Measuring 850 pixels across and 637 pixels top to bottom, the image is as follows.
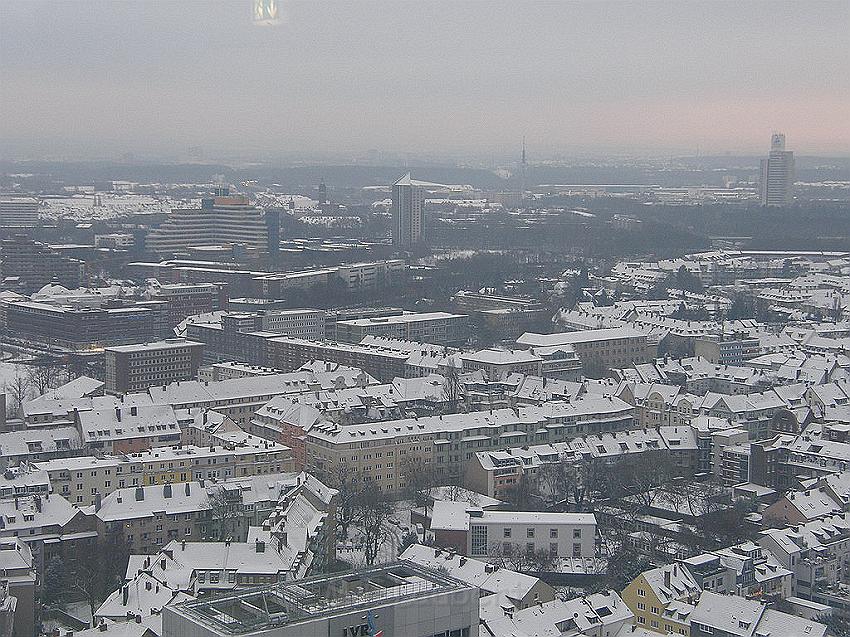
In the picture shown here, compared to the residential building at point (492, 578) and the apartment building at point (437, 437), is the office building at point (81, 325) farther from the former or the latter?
the residential building at point (492, 578)

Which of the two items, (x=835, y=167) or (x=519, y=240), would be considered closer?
(x=519, y=240)

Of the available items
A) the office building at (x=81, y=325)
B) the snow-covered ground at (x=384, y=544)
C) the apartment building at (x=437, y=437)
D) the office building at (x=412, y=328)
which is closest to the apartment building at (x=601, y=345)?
the office building at (x=412, y=328)

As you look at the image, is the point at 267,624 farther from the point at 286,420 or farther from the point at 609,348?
the point at 609,348

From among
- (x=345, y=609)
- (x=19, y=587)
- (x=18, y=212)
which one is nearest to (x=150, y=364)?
(x=19, y=587)

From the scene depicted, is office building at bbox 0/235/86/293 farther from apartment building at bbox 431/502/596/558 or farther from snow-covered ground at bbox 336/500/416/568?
apartment building at bbox 431/502/596/558

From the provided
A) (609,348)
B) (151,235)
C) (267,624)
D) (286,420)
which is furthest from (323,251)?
(267,624)

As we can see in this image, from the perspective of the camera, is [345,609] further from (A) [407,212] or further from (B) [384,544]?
(A) [407,212]
